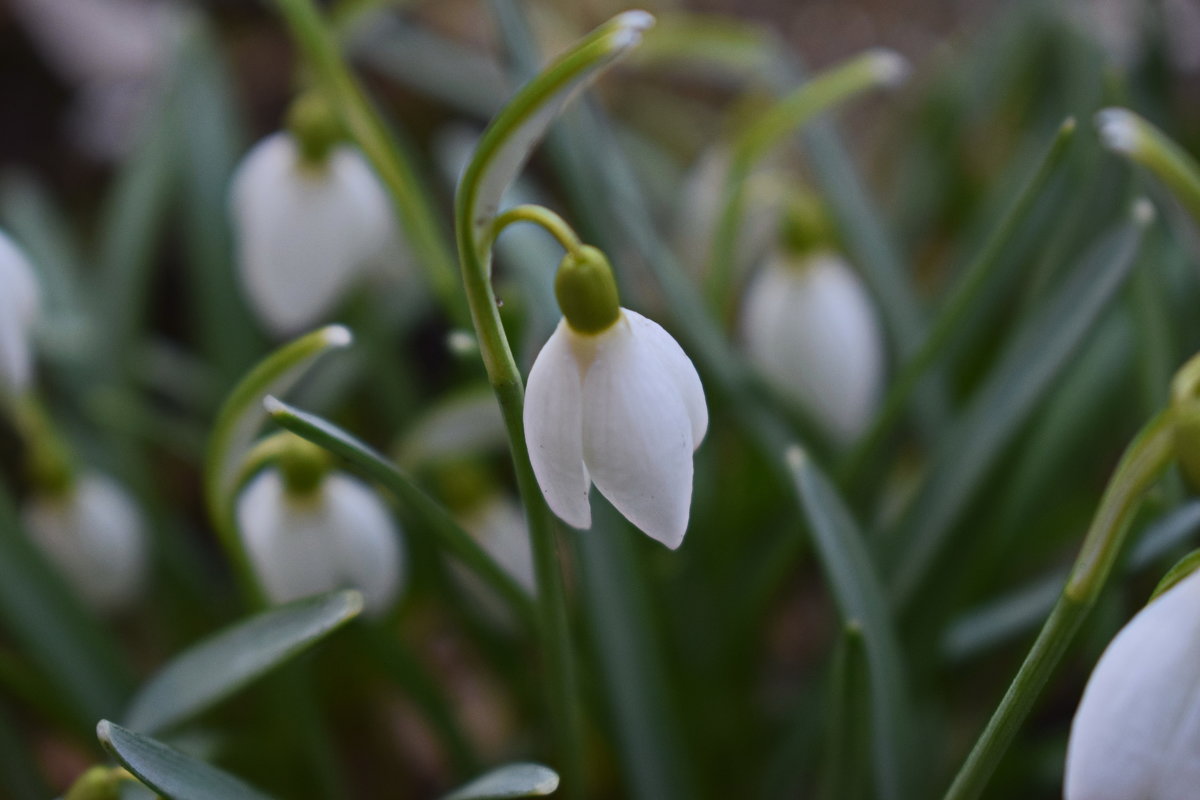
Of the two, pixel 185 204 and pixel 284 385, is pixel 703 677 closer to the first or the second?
pixel 284 385

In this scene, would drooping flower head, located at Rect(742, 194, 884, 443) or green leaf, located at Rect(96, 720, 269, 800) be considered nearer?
green leaf, located at Rect(96, 720, 269, 800)

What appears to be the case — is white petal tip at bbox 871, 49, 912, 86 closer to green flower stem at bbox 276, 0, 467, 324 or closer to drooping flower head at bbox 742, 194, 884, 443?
drooping flower head at bbox 742, 194, 884, 443

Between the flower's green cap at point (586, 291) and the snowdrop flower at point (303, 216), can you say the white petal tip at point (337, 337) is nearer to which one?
the flower's green cap at point (586, 291)

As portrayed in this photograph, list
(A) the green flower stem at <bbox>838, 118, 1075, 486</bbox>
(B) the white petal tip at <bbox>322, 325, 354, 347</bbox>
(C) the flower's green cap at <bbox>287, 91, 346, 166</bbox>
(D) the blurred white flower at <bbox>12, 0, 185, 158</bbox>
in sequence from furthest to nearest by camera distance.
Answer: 1. (D) the blurred white flower at <bbox>12, 0, 185, 158</bbox>
2. (C) the flower's green cap at <bbox>287, 91, 346, 166</bbox>
3. (A) the green flower stem at <bbox>838, 118, 1075, 486</bbox>
4. (B) the white petal tip at <bbox>322, 325, 354, 347</bbox>

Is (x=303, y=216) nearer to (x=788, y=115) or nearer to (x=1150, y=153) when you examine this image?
(x=788, y=115)

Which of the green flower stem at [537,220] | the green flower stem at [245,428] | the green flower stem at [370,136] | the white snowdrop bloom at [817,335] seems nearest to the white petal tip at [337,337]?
the green flower stem at [245,428]

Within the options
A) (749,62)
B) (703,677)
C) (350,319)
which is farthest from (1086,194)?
(350,319)

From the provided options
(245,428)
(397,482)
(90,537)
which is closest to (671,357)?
(397,482)

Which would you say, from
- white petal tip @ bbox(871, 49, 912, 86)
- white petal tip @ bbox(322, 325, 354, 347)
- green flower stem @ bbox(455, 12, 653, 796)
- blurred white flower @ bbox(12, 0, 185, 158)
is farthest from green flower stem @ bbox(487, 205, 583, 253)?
blurred white flower @ bbox(12, 0, 185, 158)
